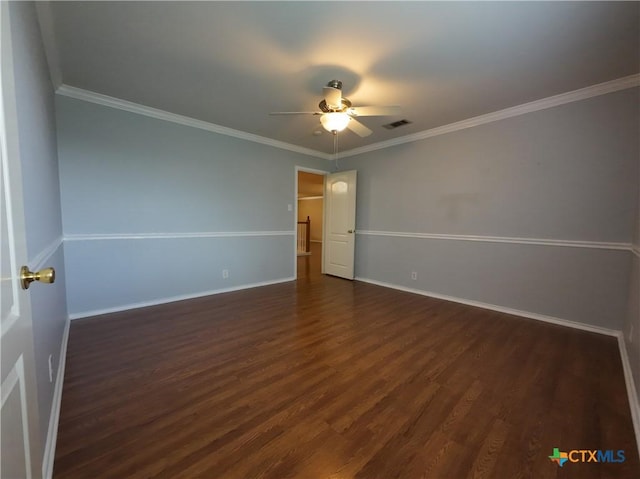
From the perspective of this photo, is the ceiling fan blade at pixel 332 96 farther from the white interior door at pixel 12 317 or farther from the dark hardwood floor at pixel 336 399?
the dark hardwood floor at pixel 336 399

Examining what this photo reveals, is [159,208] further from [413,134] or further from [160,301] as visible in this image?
[413,134]

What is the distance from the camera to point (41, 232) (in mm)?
1508

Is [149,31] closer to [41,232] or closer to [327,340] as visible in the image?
[41,232]

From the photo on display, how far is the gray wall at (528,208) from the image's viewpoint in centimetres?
257

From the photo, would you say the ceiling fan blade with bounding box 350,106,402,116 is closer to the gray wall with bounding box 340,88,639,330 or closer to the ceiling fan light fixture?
the ceiling fan light fixture

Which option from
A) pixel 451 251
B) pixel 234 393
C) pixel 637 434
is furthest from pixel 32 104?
pixel 451 251

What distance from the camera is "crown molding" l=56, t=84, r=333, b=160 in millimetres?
2740

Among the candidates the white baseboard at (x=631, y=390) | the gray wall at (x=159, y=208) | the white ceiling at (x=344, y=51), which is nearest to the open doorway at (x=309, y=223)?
the gray wall at (x=159, y=208)

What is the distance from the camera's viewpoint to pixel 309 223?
890cm

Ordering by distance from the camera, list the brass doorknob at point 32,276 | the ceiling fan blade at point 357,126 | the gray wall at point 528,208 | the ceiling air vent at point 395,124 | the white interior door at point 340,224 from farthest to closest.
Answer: the white interior door at point 340,224, the ceiling air vent at point 395,124, the ceiling fan blade at point 357,126, the gray wall at point 528,208, the brass doorknob at point 32,276

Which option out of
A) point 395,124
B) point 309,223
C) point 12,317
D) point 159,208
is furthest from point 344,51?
point 309,223

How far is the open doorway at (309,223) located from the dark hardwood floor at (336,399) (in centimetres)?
272

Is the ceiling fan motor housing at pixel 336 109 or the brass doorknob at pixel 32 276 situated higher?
the ceiling fan motor housing at pixel 336 109

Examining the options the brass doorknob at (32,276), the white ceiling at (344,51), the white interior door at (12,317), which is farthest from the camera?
the white ceiling at (344,51)
